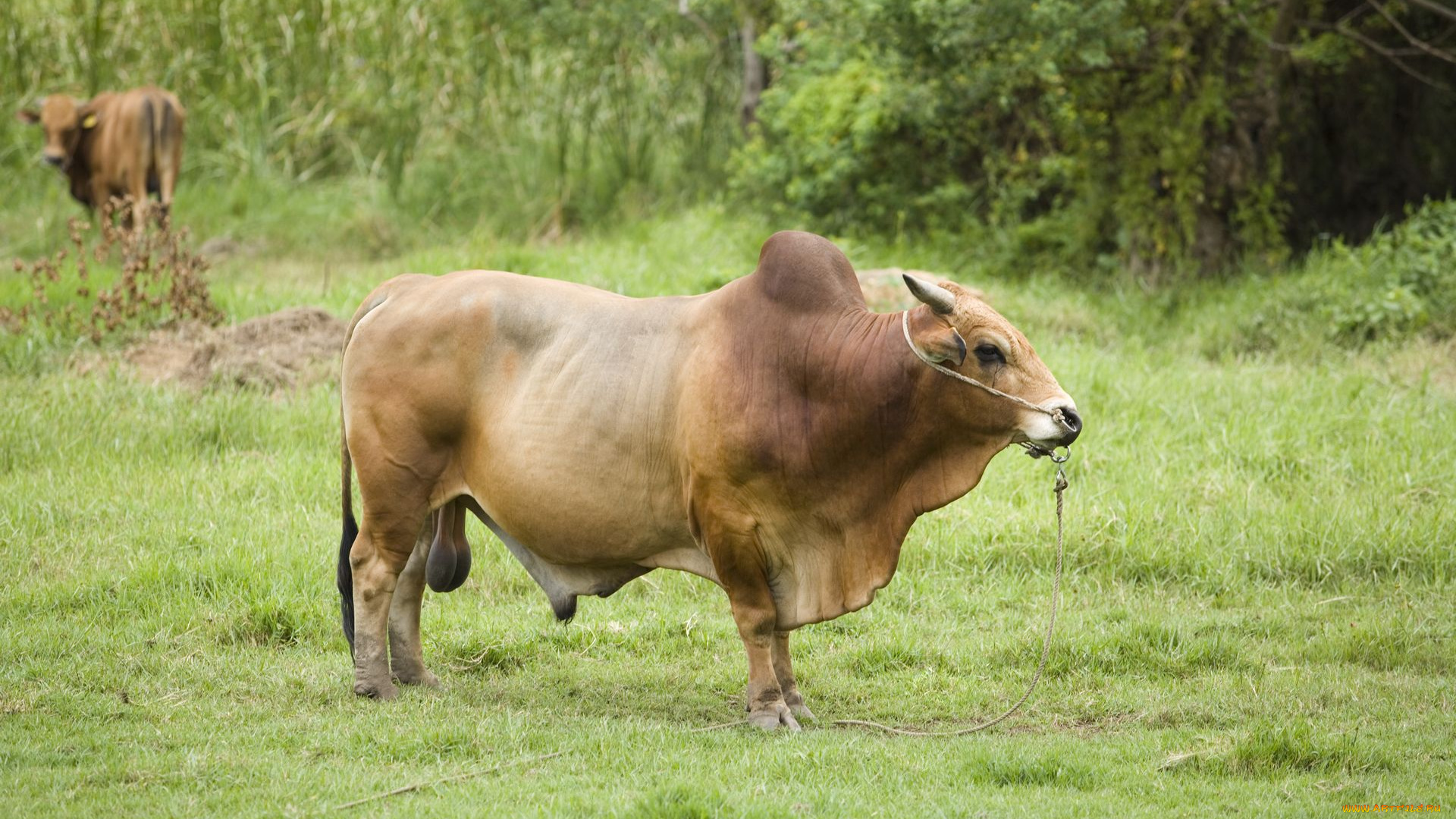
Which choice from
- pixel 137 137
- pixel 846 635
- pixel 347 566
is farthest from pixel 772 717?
pixel 137 137

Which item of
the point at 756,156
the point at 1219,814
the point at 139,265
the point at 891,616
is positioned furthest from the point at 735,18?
the point at 1219,814

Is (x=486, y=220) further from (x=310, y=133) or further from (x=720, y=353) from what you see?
(x=720, y=353)

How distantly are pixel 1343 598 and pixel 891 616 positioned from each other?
208cm

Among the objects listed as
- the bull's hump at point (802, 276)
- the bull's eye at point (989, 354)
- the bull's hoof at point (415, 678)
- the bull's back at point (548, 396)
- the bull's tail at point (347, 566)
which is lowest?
the bull's hoof at point (415, 678)

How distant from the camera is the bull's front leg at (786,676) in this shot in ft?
18.1

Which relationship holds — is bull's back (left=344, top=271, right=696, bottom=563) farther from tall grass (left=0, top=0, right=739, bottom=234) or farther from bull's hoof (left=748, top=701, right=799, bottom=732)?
tall grass (left=0, top=0, right=739, bottom=234)

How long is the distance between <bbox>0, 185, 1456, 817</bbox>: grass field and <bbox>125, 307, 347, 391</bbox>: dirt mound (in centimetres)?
26

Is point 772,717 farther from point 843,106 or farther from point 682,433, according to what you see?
point 843,106

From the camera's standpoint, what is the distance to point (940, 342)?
499cm

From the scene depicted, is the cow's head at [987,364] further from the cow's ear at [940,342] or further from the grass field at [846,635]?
the grass field at [846,635]

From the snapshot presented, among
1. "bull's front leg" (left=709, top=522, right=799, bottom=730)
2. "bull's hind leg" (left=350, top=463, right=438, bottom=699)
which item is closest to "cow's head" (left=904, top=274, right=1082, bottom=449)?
"bull's front leg" (left=709, top=522, right=799, bottom=730)

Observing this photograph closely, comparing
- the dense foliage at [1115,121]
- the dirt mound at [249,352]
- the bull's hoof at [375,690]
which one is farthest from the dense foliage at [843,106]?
the bull's hoof at [375,690]

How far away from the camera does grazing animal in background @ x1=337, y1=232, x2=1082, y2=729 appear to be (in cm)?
512

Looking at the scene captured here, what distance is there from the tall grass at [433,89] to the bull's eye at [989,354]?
28.6ft
